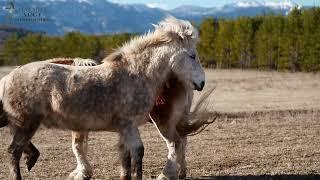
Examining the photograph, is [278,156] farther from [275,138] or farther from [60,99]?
[60,99]

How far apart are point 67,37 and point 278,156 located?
62.0 metres

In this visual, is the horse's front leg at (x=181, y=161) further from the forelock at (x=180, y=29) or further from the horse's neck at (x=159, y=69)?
the forelock at (x=180, y=29)

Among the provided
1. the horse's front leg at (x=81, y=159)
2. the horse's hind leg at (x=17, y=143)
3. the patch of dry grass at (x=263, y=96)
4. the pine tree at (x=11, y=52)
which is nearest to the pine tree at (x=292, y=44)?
the patch of dry grass at (x=263, y=96)

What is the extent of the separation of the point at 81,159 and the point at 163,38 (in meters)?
2.41

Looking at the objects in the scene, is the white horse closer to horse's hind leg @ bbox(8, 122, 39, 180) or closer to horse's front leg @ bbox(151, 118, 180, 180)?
horse's hind leg @ bbox(8, 122, 39, 180)

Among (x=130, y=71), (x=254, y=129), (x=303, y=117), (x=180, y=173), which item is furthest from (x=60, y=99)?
(x=303, y=117)

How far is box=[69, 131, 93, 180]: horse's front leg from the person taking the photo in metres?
8.59

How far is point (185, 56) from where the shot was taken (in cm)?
756

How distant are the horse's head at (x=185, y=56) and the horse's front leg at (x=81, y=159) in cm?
194

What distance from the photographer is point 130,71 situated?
24.5 ft

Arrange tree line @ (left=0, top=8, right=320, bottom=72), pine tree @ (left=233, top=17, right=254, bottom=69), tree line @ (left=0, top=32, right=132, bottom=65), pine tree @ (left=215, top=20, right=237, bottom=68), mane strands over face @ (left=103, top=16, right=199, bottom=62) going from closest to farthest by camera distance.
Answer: mane strands over face @ (left=103, top=16, right=199, bottom=62)
tree line @ (left=0, top=8, right=320, bottom=72)
pine tree @ (left=233, top=17, right=254, bottom=69)
pine tree @ (left=215, top=20, right=237, bottom=68)
tree line @ (left=0, top=32, right=132, bottom=65)

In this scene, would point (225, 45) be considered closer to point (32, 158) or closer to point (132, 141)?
point (32, 158)

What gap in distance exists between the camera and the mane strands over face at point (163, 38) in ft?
25.2

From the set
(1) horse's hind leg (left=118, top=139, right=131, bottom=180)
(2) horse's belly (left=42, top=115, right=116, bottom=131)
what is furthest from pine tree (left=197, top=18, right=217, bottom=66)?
(2) horse's belly (left=42, top=115, right=116, bottom=131)
